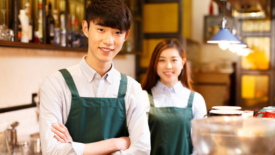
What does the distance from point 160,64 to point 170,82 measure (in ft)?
0.53

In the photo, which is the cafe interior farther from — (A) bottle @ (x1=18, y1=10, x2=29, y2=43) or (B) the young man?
(B) the young man

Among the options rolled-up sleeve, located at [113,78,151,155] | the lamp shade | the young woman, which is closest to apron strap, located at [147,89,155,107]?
the young woman

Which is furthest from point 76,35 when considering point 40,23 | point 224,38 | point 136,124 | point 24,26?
point 136,124

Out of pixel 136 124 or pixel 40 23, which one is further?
pixel 40 23

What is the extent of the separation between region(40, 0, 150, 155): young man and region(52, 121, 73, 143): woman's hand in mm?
13

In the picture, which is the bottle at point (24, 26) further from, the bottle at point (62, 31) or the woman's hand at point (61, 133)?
the woman's hand at point (61, 133)

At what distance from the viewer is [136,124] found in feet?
4.83

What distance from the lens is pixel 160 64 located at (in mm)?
2072

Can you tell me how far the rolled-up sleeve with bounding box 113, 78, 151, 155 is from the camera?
4.75ft

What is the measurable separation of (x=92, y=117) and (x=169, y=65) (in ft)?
2.64

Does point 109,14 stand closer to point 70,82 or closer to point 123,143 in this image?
point 70,82

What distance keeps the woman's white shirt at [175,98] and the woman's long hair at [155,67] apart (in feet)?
0.14

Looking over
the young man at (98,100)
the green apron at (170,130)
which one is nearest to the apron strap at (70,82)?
the young man at (98,100)

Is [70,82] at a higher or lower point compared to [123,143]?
higher
